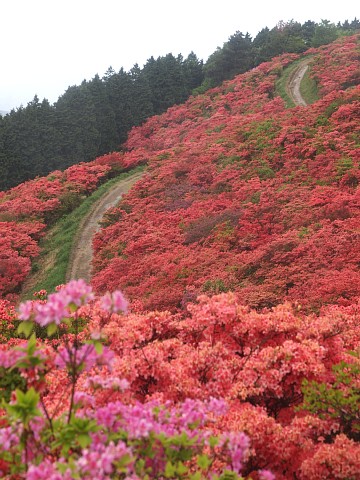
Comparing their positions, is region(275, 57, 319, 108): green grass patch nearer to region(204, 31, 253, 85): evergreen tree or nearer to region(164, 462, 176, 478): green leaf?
region(204, 31, 253, 85): evergreen tree

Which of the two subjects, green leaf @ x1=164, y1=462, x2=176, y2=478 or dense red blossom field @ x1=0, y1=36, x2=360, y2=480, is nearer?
green leaf @ x1=164, y1=462, x2=176, y2=478

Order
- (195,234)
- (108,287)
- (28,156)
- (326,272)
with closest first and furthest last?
(326,272), (108,287), (195,234), (28,156)

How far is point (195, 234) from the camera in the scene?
811 inches

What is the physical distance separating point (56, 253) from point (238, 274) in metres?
12.9

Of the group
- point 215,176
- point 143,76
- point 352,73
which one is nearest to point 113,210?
point 215,176

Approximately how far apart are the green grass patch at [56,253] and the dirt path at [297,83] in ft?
67.6

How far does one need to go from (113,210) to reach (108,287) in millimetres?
9335

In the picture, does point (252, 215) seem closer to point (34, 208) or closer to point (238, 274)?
point (238, 274)

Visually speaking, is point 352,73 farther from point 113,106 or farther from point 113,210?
point 113,106

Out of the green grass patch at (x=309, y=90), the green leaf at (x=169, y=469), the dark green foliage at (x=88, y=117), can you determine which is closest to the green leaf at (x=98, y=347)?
the green leaf at (x=169, y=469)

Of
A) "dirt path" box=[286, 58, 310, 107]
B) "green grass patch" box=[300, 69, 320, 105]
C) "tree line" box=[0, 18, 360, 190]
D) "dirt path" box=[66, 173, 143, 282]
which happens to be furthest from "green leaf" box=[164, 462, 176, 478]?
"tree line" box=[0, 18, 360, 190]

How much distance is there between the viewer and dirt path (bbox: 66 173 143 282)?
22.4 metres

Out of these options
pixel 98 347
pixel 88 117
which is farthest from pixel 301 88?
pixel 98 347

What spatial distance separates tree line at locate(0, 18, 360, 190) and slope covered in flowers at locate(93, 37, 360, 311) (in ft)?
47.0
